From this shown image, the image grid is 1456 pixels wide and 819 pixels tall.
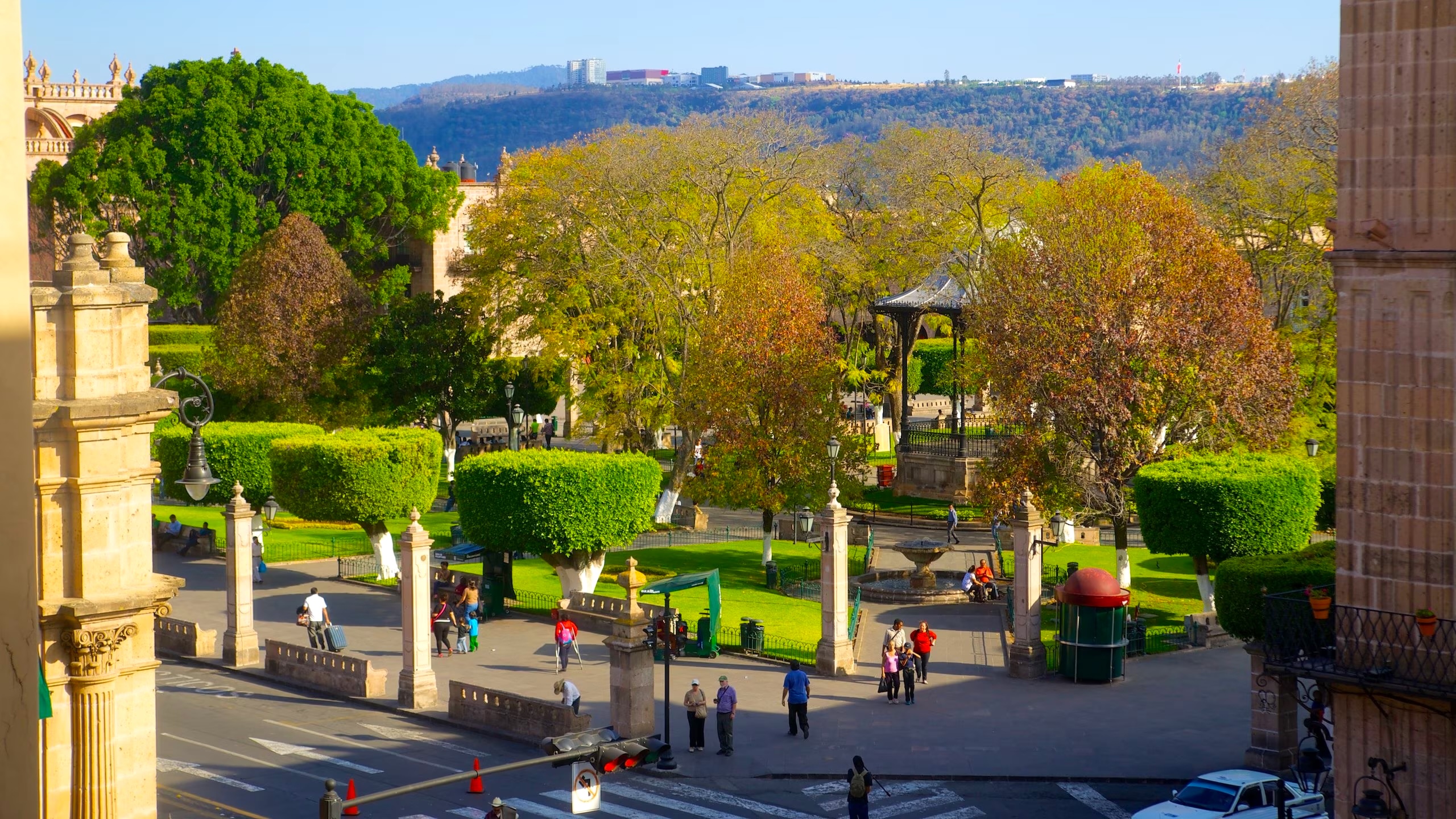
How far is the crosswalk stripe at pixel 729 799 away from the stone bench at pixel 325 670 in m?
7.52

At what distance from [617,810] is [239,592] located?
1315 centimetres

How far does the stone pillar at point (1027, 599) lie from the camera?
107 feet

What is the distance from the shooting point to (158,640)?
3669 cm

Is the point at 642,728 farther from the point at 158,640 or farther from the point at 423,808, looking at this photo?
the point at 158,640

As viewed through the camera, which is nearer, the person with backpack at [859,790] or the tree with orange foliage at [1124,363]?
the person with backpack at [859,790]

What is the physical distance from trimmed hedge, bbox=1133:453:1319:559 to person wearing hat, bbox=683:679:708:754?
11774mm

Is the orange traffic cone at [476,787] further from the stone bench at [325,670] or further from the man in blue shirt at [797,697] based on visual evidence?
the stone bench at [325,670]

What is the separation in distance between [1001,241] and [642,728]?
28.7 metres

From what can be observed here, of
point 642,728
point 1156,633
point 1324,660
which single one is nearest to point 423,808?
point 642,728

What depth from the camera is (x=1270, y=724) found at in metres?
26.7

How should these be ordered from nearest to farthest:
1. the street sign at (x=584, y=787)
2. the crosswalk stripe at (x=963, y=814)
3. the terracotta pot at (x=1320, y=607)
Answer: the terracotta pot at (x=1320, y=607), the street sign at (x=584, y=787), the crosswalk stripe at (x=963, y=814)

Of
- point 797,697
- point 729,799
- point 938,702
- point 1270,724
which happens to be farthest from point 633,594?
point 1270,724

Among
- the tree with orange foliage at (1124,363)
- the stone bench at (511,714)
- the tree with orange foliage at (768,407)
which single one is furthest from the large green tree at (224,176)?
the stone bench at (511,714)

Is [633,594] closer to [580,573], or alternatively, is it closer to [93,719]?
[93,719]
